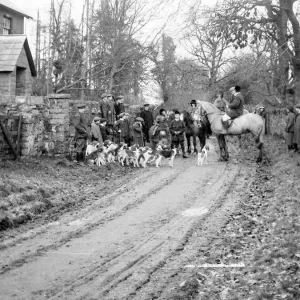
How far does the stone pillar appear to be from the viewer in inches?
680

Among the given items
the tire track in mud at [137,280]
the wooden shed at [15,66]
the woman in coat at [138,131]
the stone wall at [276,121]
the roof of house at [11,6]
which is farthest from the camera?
the roof of house at [11,6]

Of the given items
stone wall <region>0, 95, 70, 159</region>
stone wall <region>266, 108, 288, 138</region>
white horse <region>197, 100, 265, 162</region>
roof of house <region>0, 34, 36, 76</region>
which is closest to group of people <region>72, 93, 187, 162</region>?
stone wall <region>0, 95, 70, 159</region>

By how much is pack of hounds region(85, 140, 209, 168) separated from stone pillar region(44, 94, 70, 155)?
32.9 inches

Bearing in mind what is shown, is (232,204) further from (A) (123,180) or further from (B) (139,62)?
(B) (139,62)

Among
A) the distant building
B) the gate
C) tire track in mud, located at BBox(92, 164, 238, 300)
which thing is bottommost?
tire track in mud, located at BBox(92, 164, 238, 300)

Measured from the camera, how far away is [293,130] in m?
20.5

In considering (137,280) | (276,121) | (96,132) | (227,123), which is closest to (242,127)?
(227,123)

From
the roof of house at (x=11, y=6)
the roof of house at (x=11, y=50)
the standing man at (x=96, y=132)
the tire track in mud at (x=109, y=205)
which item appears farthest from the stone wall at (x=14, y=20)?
the tire track in mud at (x=109, y=205)

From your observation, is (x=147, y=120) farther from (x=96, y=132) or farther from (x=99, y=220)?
(x=99, y=220)

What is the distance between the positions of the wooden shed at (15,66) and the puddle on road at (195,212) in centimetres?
1876

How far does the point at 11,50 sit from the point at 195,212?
21.8m

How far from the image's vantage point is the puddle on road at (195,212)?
10.6 metres

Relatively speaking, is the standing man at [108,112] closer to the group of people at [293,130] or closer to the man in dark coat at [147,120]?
the man in dark coat at [147,120]

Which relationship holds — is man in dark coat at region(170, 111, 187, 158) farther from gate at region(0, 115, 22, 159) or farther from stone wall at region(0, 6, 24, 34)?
stone wall at region(0, 6, 24, 34)
